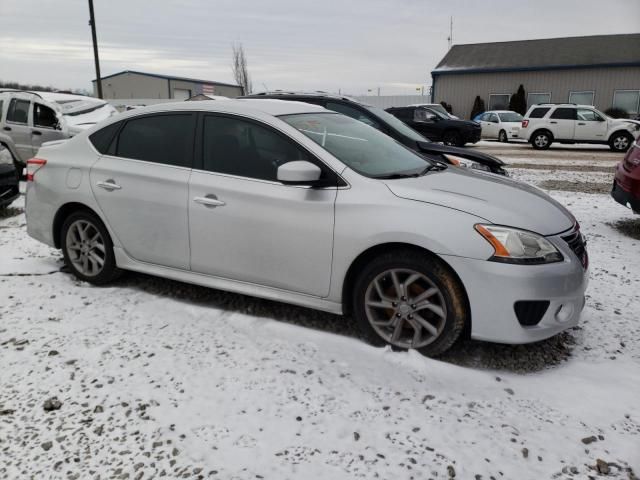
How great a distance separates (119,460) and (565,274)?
8.62 ft

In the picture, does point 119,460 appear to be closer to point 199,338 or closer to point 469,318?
point 199,338

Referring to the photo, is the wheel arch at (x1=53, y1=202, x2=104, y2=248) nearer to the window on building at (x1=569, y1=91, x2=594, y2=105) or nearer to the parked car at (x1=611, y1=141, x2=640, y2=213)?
the parked car at (x1=611, y1=141, x2=640, y2=213)

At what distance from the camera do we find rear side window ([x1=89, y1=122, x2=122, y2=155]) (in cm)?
442

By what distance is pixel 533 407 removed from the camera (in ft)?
9.45

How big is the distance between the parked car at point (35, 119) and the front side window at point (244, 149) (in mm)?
7786

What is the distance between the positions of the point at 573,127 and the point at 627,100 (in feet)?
43.4

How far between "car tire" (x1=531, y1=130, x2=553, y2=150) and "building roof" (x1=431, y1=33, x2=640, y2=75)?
43.9ft

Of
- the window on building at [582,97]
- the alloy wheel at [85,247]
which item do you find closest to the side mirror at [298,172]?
the alloy wheel at [85,247]

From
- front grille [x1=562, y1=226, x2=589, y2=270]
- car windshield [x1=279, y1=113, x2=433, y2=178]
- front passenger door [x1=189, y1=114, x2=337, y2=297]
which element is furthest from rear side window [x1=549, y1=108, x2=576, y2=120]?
front passenger door [x1=189, y1=114, x2=337, y2=297]

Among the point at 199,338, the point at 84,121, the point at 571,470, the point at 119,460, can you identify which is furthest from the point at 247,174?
the point at 84,121

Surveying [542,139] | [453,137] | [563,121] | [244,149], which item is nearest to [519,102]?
[563,121]

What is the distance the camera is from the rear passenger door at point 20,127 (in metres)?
10.6

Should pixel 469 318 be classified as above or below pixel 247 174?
below

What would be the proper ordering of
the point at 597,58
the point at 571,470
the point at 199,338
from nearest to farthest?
the point at 571,470 < the point at 199,338 < the point at 597,58
